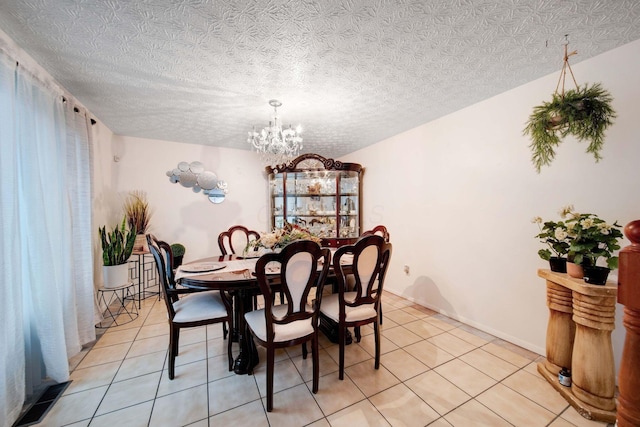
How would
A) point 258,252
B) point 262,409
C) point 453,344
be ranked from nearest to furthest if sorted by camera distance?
1. point 262,409
2. point 453,344
3. point 258,252

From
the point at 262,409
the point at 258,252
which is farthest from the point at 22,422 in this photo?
the point at 258,252

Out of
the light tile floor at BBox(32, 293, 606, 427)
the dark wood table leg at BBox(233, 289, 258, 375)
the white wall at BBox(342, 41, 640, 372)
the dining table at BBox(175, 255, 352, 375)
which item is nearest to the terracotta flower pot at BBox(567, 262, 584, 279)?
the white wall at BBox(342, 41, 640, 372)

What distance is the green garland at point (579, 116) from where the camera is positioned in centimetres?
170

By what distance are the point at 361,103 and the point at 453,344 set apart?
2610 mm

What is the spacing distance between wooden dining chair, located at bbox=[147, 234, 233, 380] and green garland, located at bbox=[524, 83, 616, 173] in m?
3.02

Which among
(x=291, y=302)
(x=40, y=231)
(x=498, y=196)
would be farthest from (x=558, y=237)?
(x=40, y=231)

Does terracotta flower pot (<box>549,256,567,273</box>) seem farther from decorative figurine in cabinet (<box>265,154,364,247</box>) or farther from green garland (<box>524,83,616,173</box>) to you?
decorative figurine in cabinet (<box>265,154,364,247</box>)

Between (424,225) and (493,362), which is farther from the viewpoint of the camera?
(424,225)

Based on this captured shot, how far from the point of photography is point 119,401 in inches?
60.5

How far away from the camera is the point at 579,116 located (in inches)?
68.8

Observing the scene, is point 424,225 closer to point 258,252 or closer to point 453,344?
point 453,344

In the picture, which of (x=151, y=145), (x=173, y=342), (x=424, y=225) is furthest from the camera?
(x=151, y=145)

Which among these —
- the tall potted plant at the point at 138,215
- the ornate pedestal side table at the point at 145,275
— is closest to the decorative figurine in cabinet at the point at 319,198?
the tall potted plant at the point at 138,215

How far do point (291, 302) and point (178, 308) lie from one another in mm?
1016
